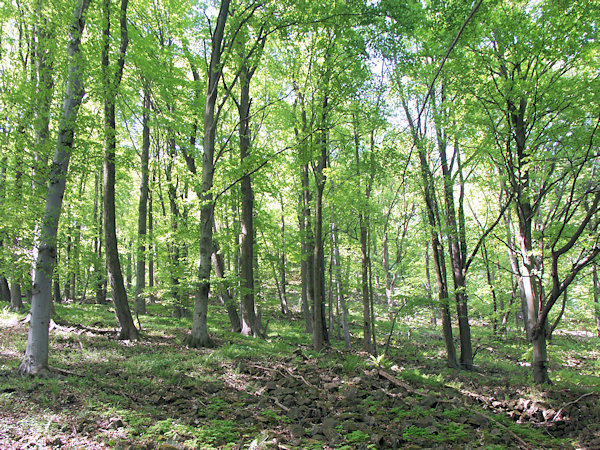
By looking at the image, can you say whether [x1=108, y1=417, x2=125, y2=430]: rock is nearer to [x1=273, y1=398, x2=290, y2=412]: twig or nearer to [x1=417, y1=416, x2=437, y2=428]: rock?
[x1=273, y1=398, x2=290, y2=412]: twig

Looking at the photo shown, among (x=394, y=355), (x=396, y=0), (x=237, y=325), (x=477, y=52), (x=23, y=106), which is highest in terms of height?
(x=396, y=0)

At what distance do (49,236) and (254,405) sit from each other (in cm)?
429

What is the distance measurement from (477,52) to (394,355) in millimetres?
10216

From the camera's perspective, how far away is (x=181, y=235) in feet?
35.4

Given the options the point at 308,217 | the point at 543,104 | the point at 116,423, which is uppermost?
the point at 543,104

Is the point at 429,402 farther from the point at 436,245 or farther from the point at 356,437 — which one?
the point at 436,245

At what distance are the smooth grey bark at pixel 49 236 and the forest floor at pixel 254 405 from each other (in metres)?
0.42

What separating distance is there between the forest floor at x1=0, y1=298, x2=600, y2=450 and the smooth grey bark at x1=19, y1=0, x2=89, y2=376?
42 cm

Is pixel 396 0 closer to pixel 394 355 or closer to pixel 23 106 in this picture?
pixel 23 106

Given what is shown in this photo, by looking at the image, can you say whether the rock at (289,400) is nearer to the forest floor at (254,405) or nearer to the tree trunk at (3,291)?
the forest floor at (254,405)

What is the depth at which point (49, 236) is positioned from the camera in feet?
18.2

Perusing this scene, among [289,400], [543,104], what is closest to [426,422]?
[289,400]

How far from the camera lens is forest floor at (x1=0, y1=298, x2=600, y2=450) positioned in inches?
152

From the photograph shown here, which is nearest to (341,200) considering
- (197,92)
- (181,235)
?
(181,235)
